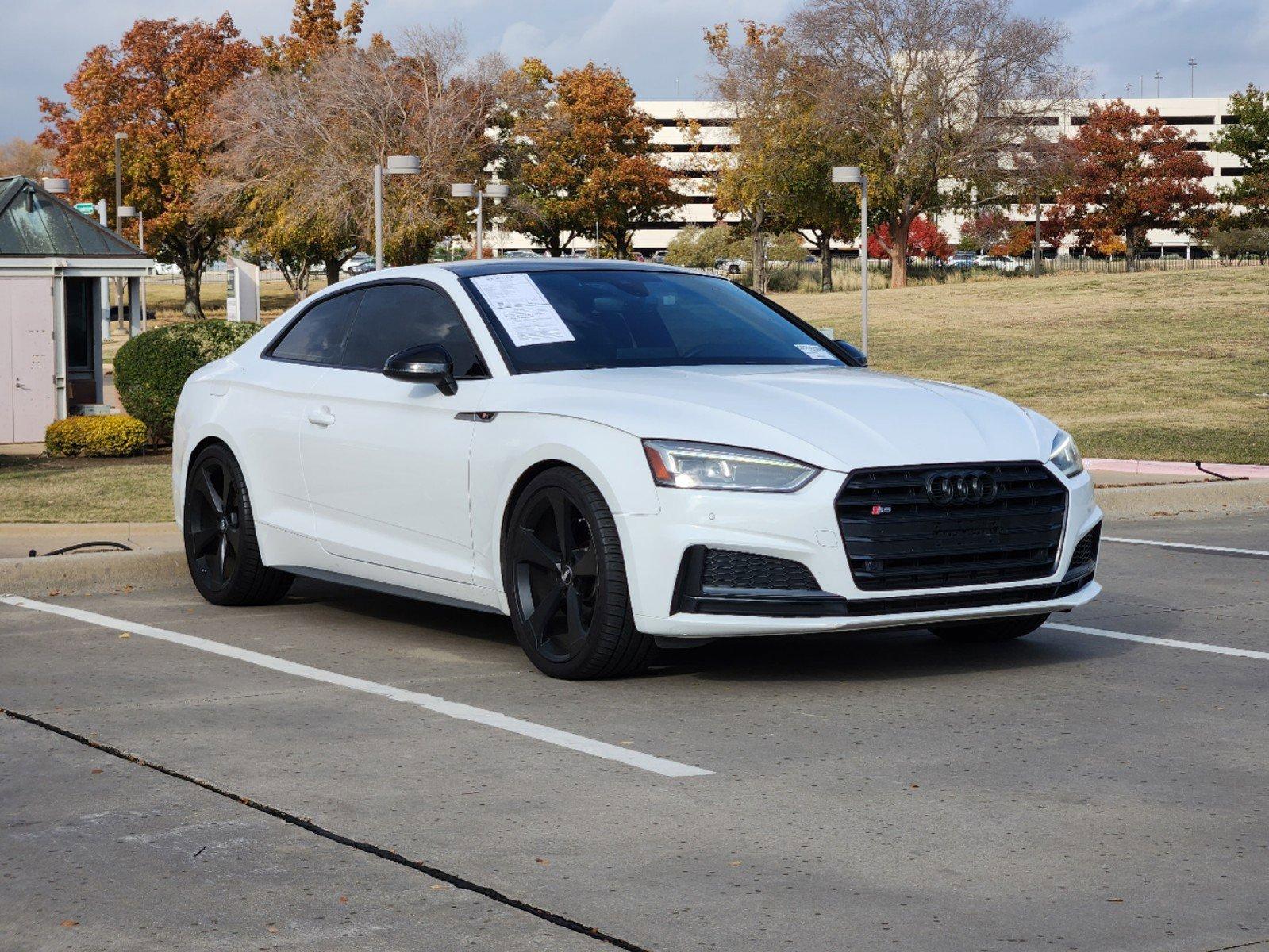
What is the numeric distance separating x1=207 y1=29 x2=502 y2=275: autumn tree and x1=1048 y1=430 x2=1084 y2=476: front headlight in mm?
51688

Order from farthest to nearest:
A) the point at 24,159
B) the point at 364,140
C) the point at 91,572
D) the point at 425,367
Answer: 1. the point at 24,159
2. the point at 364,140
3. the point at 91,572
4. the point at 425,367

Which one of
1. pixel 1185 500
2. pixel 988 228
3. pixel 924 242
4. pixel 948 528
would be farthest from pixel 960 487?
pixel 924 242

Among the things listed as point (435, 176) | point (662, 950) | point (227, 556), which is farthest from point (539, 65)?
point (662, 950)

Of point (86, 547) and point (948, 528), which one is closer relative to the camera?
point (948, 528)

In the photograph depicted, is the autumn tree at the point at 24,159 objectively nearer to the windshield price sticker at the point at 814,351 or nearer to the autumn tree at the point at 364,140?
the autumn tree at the point at 364,140

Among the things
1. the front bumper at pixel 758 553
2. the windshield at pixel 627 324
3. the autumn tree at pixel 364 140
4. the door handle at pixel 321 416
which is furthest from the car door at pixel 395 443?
the autumn tree at pixel 364 140

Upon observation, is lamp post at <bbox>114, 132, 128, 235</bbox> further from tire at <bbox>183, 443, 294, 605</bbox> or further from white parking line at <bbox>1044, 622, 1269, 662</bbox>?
white parking line at <bbox>1044, 622, 1269, 662</bbox>

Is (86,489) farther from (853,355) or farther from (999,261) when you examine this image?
(999,261)

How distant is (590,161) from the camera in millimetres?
81625

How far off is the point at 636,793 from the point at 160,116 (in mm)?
71919

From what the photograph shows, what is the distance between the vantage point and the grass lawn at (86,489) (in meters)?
11.9

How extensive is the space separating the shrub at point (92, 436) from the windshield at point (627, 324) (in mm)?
10226

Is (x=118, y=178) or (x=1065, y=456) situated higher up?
(x=118, y=178)

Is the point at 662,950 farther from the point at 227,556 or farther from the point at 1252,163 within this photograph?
the point at 1252,163
